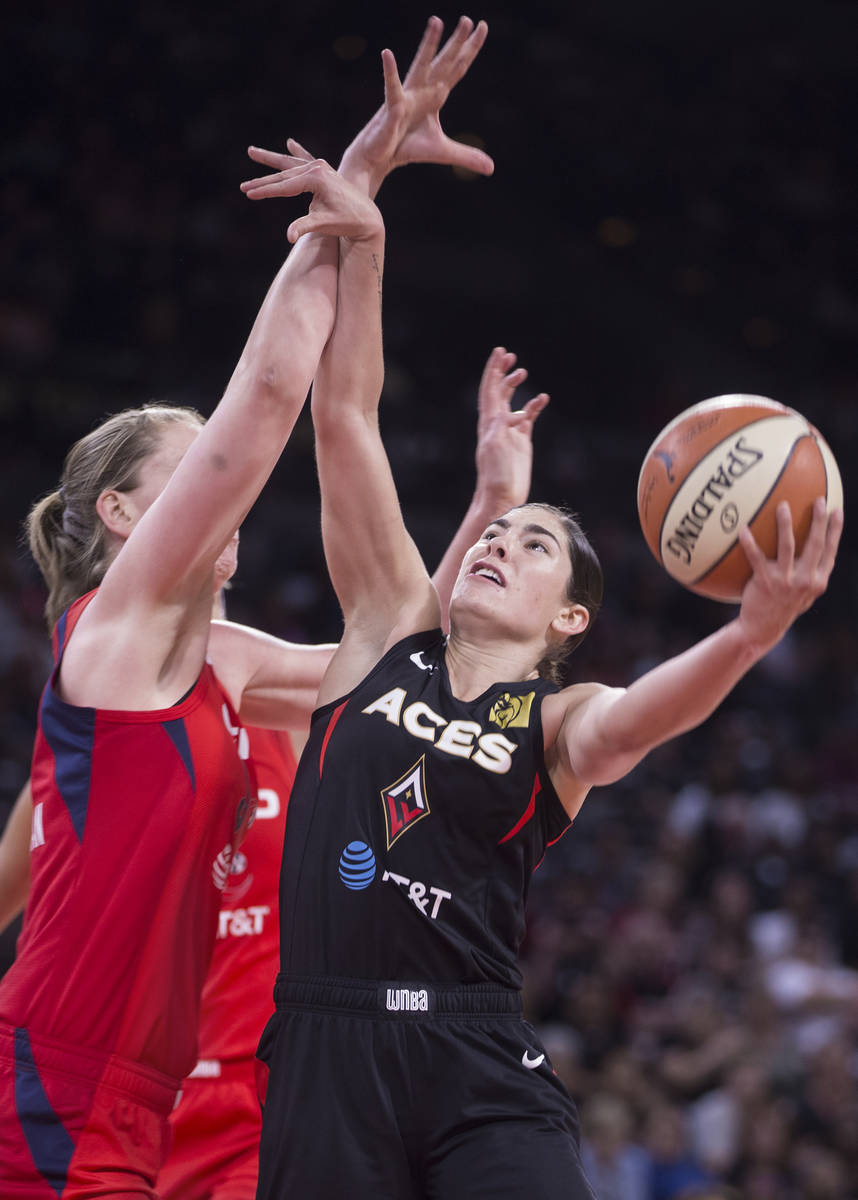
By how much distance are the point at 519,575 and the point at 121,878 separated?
1.18 meters

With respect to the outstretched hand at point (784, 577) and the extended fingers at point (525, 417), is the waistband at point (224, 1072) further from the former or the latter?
the extended fingers at point (525, 417)

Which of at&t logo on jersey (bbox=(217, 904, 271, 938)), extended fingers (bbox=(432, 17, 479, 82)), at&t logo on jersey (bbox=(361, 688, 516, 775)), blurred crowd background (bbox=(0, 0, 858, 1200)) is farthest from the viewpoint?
blurred crowd background (bbox=(0, 0, 858, 1200))

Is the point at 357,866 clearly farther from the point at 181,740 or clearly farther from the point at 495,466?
the point at 495,466

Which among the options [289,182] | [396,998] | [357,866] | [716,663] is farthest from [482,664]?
[289,182]

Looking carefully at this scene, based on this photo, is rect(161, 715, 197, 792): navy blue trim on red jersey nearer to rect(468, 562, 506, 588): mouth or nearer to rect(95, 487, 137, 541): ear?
rect(95, 487, 137, 541): ear

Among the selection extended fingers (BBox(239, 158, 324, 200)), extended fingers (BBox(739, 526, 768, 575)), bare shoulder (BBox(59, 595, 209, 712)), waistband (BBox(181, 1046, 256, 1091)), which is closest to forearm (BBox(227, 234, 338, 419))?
extended fingers (BBox(239, 158, 324, 200))

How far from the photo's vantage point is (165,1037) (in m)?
2.85

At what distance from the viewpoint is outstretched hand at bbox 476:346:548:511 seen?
4.04 meters

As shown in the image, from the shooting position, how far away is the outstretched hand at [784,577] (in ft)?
8.54

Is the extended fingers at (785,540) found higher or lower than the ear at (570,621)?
higher

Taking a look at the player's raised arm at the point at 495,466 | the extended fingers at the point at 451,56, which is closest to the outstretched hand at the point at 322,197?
the extended fingers at the point at 451,56

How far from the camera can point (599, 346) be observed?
14734 mm

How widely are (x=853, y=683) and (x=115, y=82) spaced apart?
894cm

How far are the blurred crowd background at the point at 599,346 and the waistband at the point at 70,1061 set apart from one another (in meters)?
5.09
